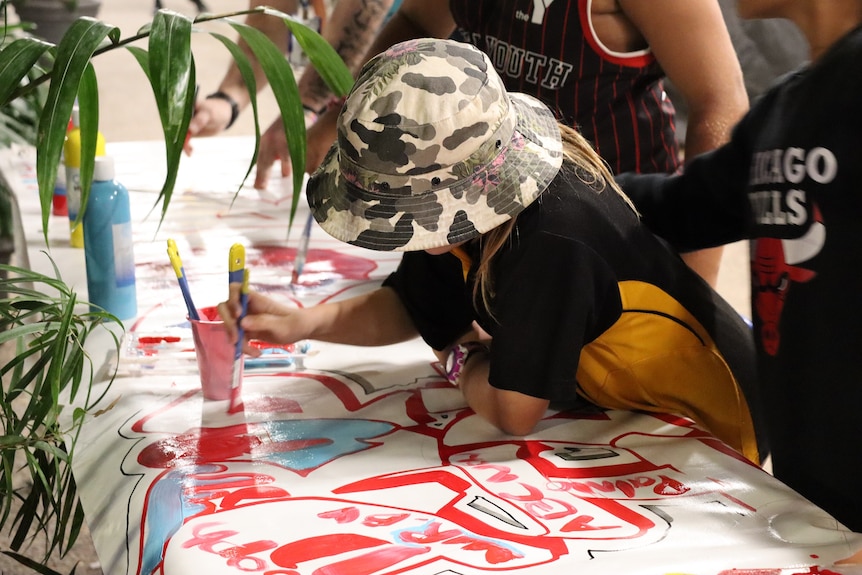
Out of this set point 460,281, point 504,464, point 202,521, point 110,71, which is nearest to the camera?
point 202,521

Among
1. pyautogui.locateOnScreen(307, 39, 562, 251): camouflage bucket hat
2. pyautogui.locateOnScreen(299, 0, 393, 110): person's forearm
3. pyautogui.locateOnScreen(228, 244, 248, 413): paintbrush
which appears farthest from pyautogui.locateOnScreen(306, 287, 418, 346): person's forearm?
pyautogui.locateOnScreen(299, 0, 393, 110): person's forearm

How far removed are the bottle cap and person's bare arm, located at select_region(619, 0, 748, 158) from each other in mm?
736

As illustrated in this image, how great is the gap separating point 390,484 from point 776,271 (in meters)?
0.45

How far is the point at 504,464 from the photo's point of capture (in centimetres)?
96

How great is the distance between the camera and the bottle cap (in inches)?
49.4

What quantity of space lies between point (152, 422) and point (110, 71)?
508 cm

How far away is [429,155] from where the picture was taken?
2.88ft

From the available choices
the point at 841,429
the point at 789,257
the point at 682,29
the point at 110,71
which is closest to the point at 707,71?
the point at 682,29

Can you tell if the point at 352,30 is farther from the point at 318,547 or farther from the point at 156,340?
the point at 318,547

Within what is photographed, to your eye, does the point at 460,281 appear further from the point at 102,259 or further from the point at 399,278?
the point at 102,259

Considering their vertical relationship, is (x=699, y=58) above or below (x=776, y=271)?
above

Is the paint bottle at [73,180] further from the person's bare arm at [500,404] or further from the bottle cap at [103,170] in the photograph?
the person's bare arm at [500,404]

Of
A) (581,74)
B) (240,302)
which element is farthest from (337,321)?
(581,74)

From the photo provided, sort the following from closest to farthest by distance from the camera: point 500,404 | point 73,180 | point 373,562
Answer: point 373,562
point 500,404
point 73,180
